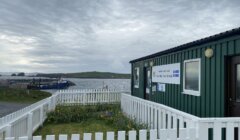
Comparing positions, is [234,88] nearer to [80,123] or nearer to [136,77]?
[80,123]

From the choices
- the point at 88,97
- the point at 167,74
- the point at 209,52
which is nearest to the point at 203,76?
the point at 209,52

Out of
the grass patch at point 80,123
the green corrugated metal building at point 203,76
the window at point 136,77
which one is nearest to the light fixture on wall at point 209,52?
the green corrugated metal building at point 203,76

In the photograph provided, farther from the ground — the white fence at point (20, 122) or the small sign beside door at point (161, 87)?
the small sign beside door at point (161, 87)

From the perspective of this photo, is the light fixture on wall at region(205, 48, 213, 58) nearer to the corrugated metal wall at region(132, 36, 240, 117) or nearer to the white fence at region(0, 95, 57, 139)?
the corrugated metal wall at region(132, 36, 240, 117)

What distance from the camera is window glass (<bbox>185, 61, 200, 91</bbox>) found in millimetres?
7292

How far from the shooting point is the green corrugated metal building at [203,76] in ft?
19.0

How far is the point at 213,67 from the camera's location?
6.39 metres

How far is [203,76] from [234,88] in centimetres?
115

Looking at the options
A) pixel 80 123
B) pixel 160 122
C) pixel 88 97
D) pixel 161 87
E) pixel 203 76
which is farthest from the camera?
pixel 88 97

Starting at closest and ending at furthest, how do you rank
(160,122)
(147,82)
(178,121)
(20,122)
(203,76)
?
(178,121) → (20,122) → (203,76) → (160,122) → (147,82)

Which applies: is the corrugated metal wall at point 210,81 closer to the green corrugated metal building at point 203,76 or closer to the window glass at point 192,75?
the green corrugated metal building at point 203,76

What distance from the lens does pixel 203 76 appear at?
6.86 meters

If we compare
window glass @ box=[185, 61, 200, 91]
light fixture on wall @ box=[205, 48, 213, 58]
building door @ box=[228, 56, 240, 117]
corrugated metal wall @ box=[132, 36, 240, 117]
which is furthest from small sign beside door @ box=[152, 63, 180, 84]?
building door @ box=[228, 56, 240, 117]

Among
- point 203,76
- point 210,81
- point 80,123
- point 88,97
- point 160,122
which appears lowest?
point 80,123
